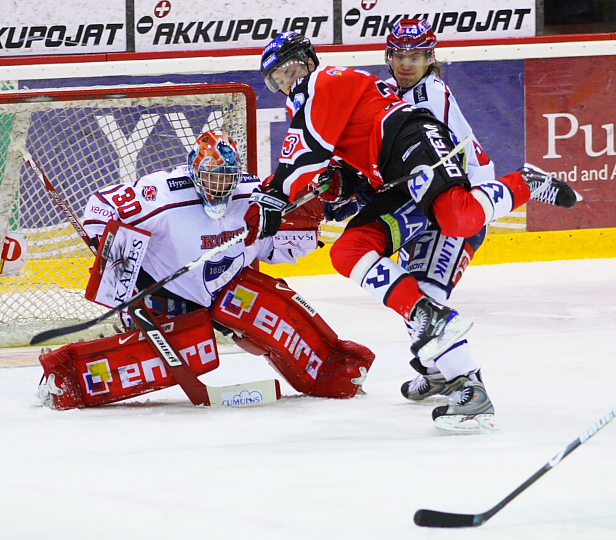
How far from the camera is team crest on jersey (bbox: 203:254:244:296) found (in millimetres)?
3102

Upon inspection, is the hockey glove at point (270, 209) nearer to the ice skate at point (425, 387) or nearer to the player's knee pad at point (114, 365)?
the player's knee pad at point (114, 365)

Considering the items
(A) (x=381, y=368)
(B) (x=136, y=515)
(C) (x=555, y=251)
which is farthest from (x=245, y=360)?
(C) (x=555, y=251)

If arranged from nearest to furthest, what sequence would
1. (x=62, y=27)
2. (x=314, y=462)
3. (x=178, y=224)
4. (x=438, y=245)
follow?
(x=314, y=462), (x=438, y=245), (x=178, y=224), (x=62, y=27)

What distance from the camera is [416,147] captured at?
2789 millimetres

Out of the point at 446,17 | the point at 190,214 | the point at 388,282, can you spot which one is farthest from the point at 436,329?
the point at 446,17

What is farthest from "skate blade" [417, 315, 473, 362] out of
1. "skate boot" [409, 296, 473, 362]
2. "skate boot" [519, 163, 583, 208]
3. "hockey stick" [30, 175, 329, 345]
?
"hockey stick" [30, 175, 329, 345]

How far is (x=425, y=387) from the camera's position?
3.13 m

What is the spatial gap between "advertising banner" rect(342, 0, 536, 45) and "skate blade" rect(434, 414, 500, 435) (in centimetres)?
338

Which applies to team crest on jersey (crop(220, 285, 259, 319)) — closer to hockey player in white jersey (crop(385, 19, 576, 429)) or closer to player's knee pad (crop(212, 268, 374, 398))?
player's knee pad (crop(212, 268, 374, 398))

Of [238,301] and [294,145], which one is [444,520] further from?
[238,301]

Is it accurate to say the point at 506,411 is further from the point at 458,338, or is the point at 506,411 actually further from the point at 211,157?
the point at 211,157

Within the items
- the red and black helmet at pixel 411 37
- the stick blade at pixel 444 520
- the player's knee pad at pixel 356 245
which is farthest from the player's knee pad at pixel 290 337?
the stick blade at pixel 444 520

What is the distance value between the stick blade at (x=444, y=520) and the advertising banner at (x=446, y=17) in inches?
162

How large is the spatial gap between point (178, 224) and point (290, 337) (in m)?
0.44
